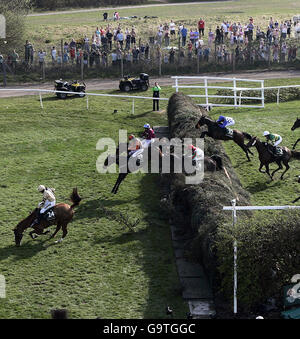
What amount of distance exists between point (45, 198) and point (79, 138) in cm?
768

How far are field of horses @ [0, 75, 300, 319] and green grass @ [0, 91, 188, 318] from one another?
0.02 meters

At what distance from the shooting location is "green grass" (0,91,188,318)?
1293 cm

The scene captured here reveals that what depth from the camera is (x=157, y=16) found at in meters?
43.9

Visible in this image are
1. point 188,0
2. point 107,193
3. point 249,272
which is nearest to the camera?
point 249,272

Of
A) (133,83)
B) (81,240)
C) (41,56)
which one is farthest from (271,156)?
(41,56)

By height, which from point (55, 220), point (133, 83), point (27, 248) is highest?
point (133, 83)

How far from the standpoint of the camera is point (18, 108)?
26.2 m

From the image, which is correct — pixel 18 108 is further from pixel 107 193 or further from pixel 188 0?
pixel 188 0

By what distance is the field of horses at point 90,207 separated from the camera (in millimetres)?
13070

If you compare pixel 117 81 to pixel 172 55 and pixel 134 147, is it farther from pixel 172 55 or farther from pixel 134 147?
pixel 134 147

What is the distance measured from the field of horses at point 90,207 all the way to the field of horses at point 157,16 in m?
12.2

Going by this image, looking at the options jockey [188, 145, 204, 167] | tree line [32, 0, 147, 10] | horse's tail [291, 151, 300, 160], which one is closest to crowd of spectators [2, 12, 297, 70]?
tree line [32, 0, 147, 10]

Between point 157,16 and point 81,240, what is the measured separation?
30914 millimetres

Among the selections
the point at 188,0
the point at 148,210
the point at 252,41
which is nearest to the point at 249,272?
the point at 148,210
